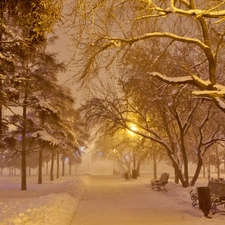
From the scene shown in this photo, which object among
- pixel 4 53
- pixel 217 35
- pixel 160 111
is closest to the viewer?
pixel 217 35

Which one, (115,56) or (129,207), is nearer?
(115,56)

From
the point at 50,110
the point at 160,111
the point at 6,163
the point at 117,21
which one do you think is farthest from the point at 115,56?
the point at 6,163

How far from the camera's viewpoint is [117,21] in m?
8.79

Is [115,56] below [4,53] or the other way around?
below

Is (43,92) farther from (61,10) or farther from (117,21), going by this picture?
(61,10)

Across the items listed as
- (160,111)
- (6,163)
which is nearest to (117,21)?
(160,111)

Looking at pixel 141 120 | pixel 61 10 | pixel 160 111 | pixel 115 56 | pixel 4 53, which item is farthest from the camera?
pixel 141 120

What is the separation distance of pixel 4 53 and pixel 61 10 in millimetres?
7375

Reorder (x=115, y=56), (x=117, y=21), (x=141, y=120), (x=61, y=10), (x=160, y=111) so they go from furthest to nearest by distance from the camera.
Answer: (x=141, y=120) → (x=160, y=111) → (x=115, y=56) → (x=117, y=21) → (x=61, y=10)

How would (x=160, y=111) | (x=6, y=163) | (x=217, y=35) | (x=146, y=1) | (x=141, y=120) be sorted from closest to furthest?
1. (x=146, y=1)
2. (x=217, y=35)
3. (x=160, y=111)
4. (x=141, y=120)
5. (x=6, y=163)

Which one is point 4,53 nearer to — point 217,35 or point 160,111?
point 217,35

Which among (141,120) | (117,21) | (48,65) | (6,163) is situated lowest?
(6,163)

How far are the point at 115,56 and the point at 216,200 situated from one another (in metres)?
5.66

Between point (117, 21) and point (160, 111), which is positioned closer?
point (117, 21)
